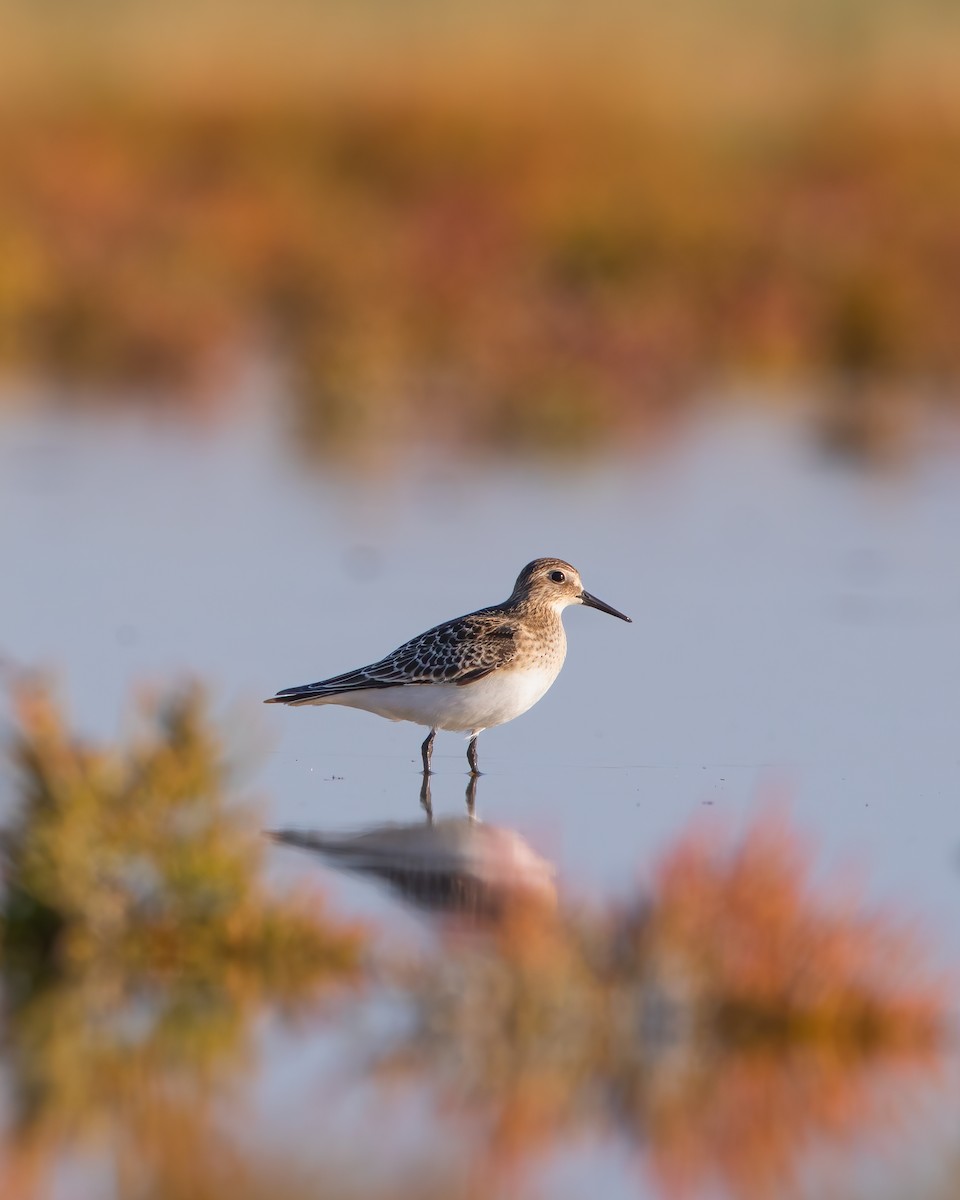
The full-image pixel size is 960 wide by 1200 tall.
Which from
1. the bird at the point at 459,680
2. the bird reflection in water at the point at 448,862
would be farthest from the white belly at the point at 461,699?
the bird reflection in water at the point at 448,862

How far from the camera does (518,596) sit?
10586mm

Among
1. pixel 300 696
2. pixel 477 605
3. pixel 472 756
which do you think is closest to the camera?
pixel 300 696

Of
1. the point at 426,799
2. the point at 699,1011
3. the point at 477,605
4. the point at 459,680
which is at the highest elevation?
the point at 477,605

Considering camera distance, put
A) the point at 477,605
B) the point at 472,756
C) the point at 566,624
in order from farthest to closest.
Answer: the point at 477,605 < the point at 566,624 < the point at 472,756

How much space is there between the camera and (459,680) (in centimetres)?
977

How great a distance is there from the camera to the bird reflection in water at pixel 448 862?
796cm

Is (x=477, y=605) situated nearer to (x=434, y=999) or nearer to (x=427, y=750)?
(x=427, y=750)

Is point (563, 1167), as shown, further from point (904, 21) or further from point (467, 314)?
point (904, 21)

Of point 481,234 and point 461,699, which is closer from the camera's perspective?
point 461,699

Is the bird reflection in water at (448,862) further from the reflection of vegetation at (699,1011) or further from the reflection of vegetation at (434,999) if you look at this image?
the reflection of vegetation at (699,1011)

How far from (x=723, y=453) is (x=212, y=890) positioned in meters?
15.1

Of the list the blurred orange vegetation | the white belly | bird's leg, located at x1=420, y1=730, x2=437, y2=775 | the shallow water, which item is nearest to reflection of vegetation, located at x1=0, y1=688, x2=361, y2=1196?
the shallow water

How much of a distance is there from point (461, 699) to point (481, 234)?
24.1m

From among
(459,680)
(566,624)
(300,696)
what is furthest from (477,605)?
(459,680)
